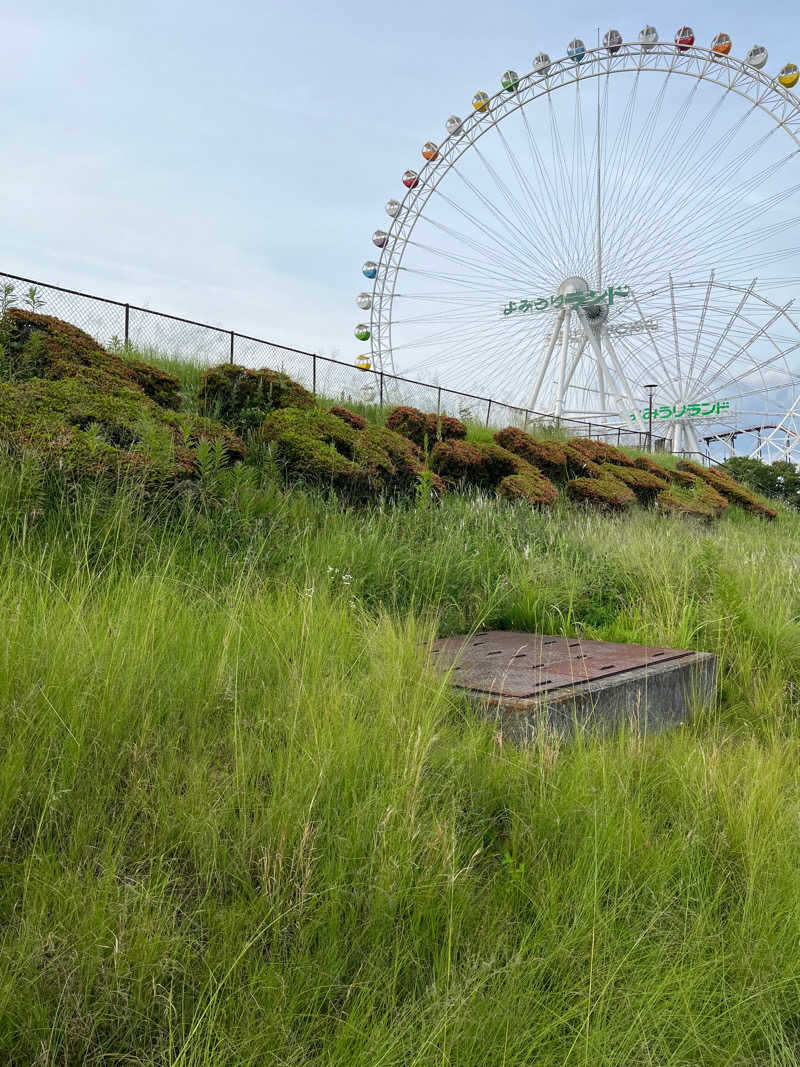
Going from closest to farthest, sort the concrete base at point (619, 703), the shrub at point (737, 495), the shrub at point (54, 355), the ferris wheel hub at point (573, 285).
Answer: the concrete base at point (619, 703), the shrub at point (54, 355), the shrub at point (737, 495), the ferris wheel hub at point (573, 285)

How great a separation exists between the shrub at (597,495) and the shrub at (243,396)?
5.05 metres

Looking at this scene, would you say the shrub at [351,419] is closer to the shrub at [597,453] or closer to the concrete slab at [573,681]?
the concrete slab at [573,681]

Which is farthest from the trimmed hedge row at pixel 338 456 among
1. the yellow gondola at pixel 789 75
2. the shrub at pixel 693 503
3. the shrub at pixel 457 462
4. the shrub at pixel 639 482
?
the yellow gondola at pixel 789 75

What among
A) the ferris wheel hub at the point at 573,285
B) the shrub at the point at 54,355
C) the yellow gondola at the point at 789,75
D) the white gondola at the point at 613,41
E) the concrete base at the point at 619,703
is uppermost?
the white gondola at the point at 613,41

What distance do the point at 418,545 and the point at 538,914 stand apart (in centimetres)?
393

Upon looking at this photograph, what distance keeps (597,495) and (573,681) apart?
9082 mm

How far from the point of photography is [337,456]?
682 centimetres

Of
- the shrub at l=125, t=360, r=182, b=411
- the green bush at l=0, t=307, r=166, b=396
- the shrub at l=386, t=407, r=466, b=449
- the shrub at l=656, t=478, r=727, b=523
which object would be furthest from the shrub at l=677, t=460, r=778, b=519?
the green bush at l=0, t=307, r=166, b=396

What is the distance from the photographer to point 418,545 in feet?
18.1

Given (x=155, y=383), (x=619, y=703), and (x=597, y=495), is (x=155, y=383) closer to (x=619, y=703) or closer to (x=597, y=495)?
(x=619, y=703)

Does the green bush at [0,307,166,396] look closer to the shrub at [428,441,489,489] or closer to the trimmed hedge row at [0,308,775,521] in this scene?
the trimmed hedge row at [0,308,775,521]

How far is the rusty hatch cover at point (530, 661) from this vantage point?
9.68 ft

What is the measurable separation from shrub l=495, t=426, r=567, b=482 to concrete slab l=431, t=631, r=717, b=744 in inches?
340

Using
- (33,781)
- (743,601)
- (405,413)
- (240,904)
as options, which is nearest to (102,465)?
(33,781)
